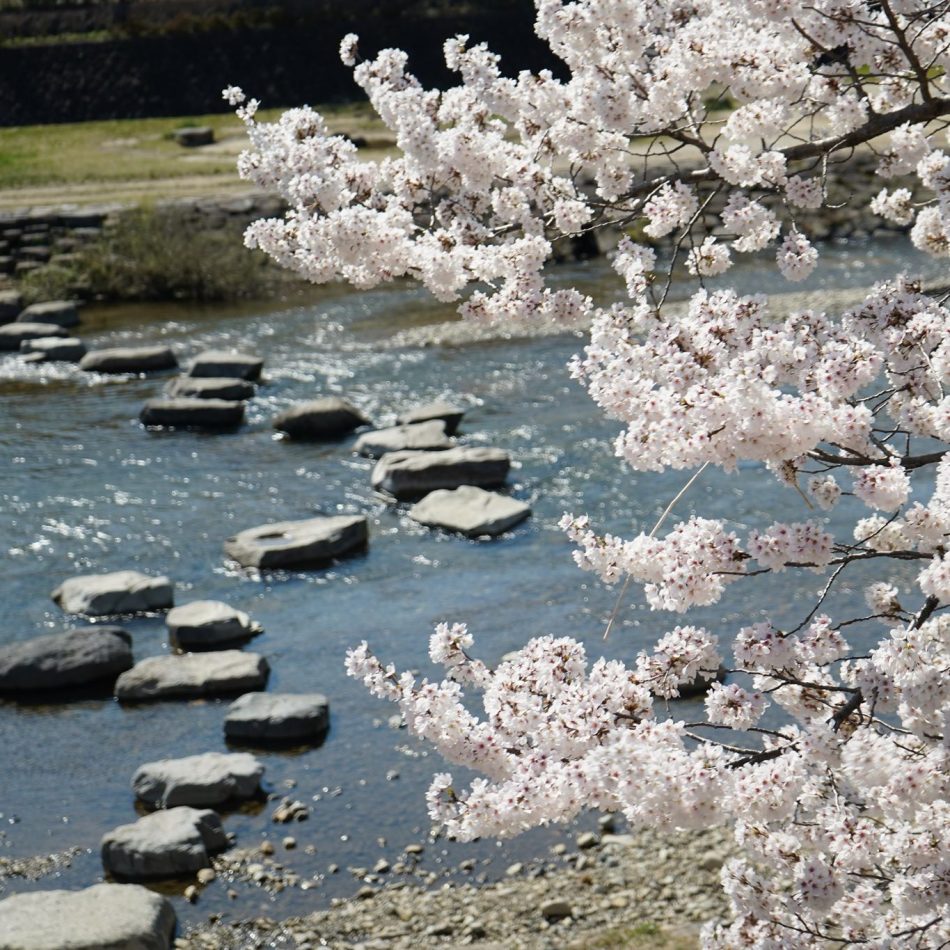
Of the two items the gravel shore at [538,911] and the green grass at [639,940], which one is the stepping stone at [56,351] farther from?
the green grass at [639,940]

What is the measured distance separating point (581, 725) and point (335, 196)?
2751 mm

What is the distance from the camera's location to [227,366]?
1847 centimetres

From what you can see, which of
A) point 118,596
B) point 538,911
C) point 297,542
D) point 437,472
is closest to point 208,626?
point 118,596

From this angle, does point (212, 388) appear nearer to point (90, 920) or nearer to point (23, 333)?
point (23, 333)

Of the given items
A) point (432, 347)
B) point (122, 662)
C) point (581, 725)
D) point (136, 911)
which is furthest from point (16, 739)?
point (432, 347)

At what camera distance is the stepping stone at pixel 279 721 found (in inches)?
374

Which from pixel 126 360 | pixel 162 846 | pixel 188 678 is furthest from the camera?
pixel 126 360

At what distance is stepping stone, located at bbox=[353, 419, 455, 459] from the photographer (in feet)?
50.1

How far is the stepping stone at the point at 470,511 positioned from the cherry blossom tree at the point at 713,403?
256 inches

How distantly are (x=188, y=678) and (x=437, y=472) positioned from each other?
15.0 feet

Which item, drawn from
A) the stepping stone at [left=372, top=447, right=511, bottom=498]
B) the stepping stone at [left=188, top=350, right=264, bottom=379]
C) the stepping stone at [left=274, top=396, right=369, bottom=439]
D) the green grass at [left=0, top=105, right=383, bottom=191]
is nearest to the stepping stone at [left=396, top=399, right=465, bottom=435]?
the stepping stone at [left=274, top=396, right=369, bottom=439]

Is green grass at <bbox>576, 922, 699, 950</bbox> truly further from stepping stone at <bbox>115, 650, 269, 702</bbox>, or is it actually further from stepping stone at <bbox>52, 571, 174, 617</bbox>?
stepping stone at <bbox>52, 571, 174, 617</bbox>

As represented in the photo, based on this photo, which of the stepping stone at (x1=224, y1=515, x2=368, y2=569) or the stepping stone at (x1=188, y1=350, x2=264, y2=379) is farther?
the stepping stone at (x1=188, y1=350, x2=264, y2=379)

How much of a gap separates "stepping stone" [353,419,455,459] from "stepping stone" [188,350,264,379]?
10.5ft
